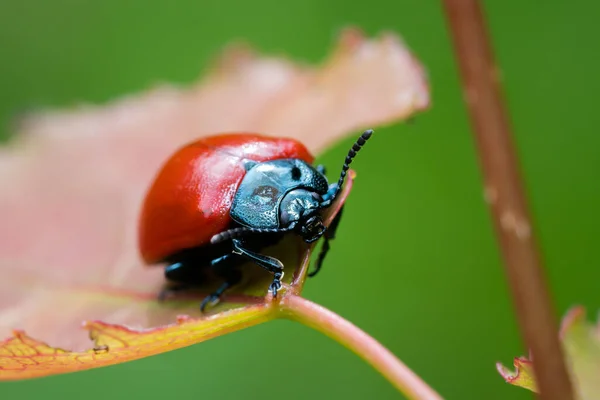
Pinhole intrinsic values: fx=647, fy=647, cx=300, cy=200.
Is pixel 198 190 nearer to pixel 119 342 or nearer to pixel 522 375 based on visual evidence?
pixel 119 342

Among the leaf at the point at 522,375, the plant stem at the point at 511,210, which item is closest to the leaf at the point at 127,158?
the leaf at the point at 522,375

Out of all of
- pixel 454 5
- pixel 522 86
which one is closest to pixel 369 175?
pixel 522 86

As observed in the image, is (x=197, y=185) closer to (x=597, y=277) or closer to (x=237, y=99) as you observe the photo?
(x=237, y=99)

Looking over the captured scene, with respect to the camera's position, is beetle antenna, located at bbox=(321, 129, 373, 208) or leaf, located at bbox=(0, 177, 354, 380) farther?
beetle antenna, located at bbox=(321, 129, 373, 208)

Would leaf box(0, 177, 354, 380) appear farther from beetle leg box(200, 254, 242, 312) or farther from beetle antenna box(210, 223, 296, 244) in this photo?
beetle antenna box(210, 223, 296, 244)

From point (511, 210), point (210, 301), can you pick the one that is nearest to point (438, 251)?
point (210, 301)

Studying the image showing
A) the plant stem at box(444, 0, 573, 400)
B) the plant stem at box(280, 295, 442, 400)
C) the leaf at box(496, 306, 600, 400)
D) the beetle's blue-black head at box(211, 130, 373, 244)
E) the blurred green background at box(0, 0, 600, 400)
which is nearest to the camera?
the plant stem at box(444, 0, 573, 400)

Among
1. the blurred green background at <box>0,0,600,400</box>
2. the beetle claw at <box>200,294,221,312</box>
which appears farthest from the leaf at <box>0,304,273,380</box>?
the blurred green background at <box>0,0,600,400</box>

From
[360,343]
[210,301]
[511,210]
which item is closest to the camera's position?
[511,210]
